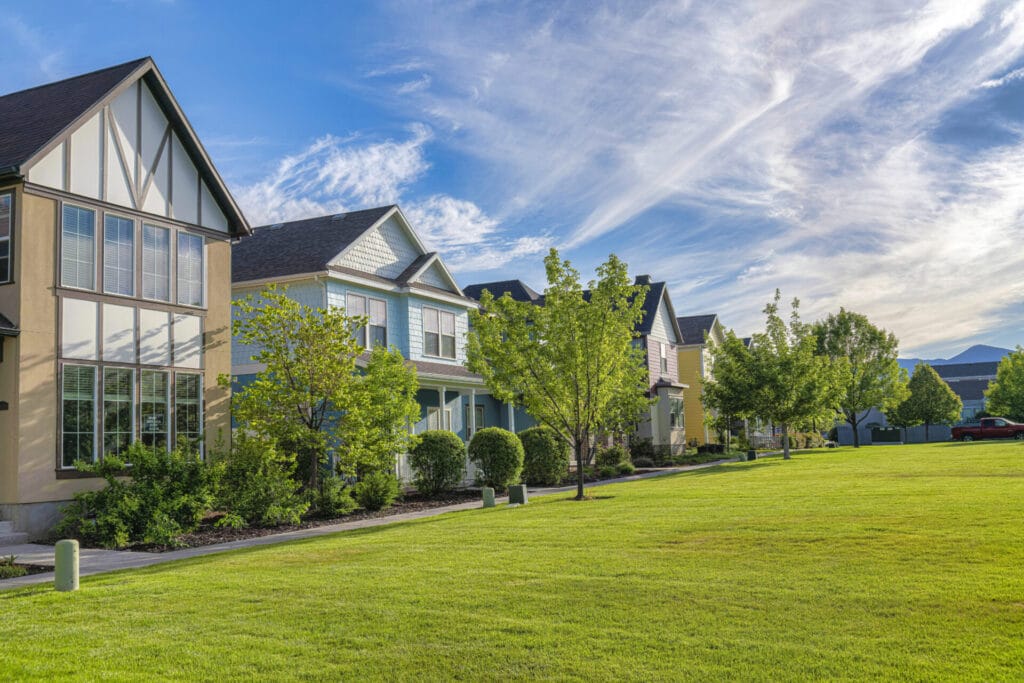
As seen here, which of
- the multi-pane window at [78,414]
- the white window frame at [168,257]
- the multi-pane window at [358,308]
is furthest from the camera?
the multi-pane window at [358,308]

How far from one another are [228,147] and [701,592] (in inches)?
680

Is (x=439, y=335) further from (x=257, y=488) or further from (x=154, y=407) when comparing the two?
(x=257, y=488)

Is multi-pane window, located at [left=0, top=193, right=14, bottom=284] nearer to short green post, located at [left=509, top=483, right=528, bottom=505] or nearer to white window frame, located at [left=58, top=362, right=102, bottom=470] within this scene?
white window frame, located at [left=58, top=362, right=102, bottom=470]

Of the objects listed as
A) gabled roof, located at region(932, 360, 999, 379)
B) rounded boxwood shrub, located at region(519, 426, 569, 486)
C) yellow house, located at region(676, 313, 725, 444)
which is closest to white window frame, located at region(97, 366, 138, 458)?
rounded boxwood shrub, located at region(519, 426, 569, 486)

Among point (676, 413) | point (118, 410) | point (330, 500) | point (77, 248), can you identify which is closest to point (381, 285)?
point (330, 500)

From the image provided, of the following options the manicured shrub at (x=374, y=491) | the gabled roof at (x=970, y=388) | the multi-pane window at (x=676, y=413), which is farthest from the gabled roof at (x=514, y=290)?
the gabled roof at (x=970, y=388)

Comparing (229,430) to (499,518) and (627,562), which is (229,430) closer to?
(499,518)

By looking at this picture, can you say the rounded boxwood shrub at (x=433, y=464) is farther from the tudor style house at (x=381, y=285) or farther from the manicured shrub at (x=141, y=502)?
the manicured shrub at (x=141, y=502)

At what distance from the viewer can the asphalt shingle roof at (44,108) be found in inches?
643

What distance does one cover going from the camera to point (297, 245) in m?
27.1

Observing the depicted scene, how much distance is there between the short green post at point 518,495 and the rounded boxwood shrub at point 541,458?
6.76 metres

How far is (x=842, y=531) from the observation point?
12.2 metres

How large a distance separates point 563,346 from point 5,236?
12.0 meters

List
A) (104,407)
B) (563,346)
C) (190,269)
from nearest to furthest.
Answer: (104,407)
(190,269)
(563,346)
